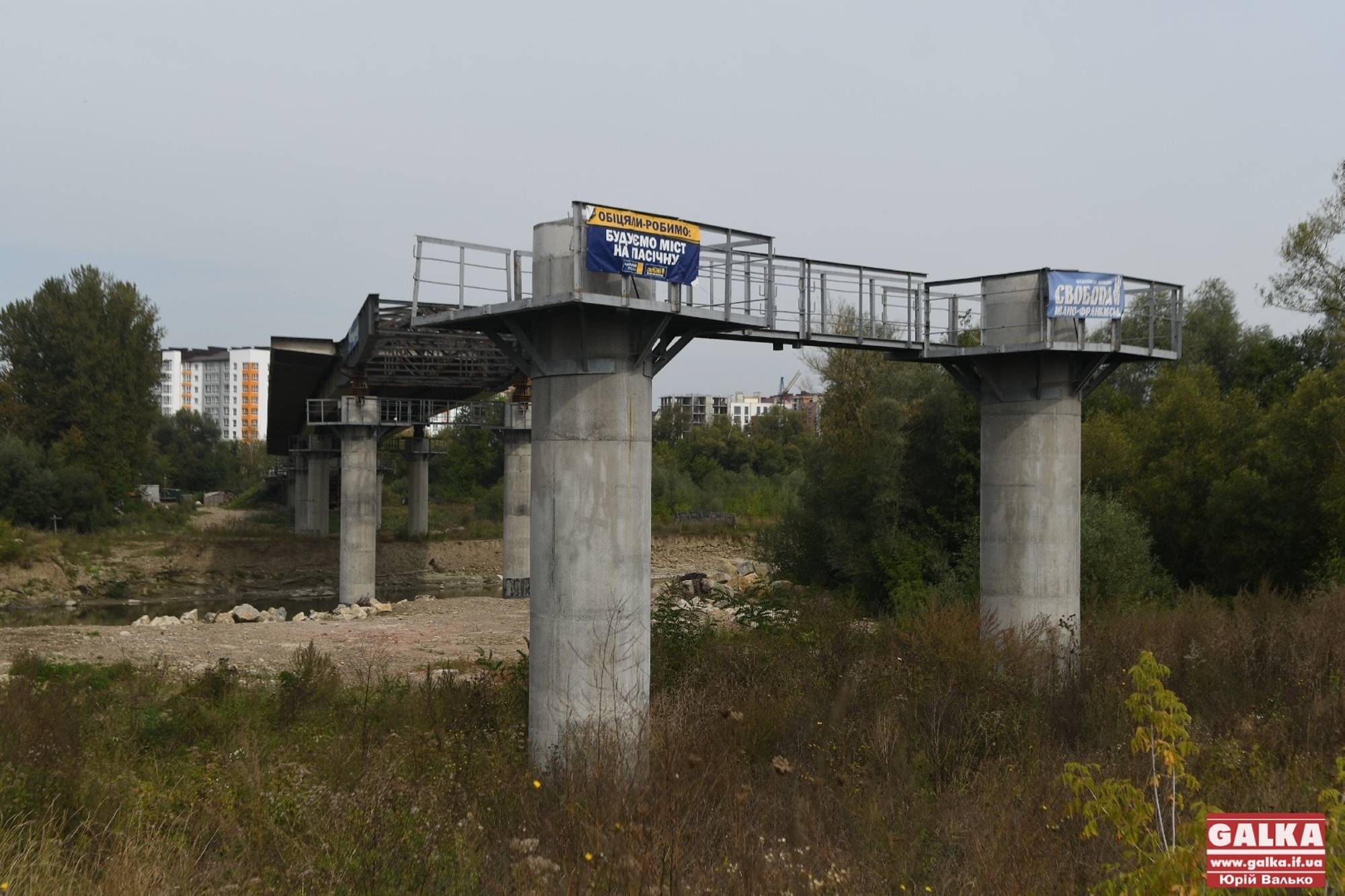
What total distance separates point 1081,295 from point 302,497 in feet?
188

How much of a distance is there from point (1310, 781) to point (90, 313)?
2553 inches

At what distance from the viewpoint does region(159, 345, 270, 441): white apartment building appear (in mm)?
184875

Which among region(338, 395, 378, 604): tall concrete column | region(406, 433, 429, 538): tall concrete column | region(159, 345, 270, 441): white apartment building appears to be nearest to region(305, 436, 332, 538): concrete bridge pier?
region(406, 433, 429, 538): tall concrete column

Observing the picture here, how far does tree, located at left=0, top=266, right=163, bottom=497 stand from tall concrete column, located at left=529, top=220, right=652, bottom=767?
2191 inches

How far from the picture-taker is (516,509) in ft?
140

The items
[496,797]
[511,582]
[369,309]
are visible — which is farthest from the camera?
[511,582]

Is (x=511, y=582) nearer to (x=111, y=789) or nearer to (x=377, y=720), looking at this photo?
(x=377, y=720)

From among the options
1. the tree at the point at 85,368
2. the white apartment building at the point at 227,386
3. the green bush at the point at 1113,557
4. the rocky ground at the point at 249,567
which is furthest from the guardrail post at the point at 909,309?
the white apartment building at the point at 227,386

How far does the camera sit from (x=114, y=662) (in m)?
22.3

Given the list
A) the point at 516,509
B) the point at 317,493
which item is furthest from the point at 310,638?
the point at 317,493

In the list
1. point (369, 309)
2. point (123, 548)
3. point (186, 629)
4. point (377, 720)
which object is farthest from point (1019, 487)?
point (123, 548)

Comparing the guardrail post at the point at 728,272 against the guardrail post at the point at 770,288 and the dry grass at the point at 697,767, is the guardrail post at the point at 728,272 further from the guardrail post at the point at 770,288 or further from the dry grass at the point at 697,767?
the dry grass at the point at 697,767

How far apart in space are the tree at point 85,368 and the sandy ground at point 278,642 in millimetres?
34097

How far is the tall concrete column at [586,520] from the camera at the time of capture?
42.0 ft
